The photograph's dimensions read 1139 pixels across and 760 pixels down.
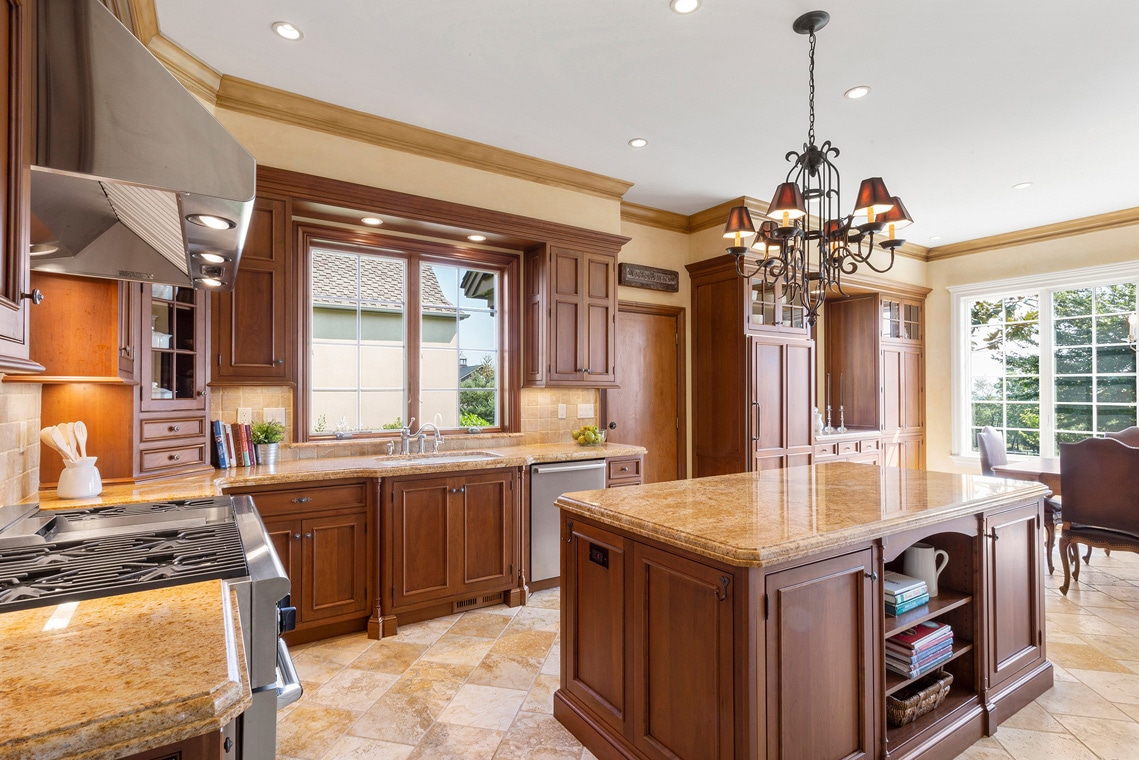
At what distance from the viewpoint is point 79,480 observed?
7.30 ft

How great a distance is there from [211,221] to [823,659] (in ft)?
7.12

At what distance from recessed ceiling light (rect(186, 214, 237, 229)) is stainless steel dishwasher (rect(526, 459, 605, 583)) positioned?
236 centimetres

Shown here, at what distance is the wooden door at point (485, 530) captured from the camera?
3.35 m

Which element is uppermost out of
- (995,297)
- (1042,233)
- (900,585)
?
(1042,233)

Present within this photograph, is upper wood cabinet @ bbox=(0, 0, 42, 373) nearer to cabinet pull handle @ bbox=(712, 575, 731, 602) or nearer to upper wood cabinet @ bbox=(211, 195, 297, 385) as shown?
cabinet pull handle @ bbox=(712, 575, 731, 602)

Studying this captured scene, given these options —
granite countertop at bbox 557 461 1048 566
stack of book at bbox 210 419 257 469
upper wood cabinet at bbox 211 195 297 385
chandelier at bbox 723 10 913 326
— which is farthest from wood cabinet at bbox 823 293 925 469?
stack of book at bbox 210 419 257 469

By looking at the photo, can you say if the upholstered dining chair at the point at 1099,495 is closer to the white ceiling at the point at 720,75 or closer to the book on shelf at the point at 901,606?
the white ceiling at the point at 720,75

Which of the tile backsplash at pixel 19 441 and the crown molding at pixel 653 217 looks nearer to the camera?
the tile backsplash at pixel 19 441

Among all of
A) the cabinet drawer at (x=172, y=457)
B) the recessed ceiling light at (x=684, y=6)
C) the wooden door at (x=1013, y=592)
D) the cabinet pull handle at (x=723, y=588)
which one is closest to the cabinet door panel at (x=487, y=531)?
the cabinet drawer at (x=172, y=457)

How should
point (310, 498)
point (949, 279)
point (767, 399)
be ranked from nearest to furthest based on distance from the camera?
point (310, 498) < point (767, 399) < point (949, 279)

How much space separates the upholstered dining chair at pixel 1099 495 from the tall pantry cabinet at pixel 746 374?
189cm

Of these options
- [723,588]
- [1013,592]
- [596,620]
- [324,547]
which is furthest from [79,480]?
[1013,592]

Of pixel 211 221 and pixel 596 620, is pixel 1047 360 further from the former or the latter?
pixel 211 221

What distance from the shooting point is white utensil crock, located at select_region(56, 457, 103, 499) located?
2.21 m
